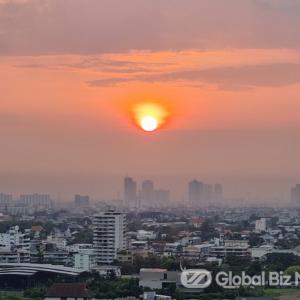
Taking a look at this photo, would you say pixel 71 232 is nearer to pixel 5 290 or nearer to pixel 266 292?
pixel 5 290

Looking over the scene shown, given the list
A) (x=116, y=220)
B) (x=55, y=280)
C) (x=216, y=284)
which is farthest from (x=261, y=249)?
(x=216, y=284)

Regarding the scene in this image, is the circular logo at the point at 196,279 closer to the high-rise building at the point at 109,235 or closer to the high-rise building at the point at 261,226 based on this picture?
the high-rise building at the point at 109,235

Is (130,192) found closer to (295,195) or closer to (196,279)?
(295,195)

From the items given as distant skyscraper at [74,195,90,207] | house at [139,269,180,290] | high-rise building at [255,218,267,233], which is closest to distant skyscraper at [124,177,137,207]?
distant skyscraper at [74,195,90,207]

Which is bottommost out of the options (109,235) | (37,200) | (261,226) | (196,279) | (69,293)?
(69,293)

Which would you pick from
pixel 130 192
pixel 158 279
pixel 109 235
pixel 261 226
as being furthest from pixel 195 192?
pixel 158 279

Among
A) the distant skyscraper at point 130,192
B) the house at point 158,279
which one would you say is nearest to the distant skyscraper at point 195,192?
the distant skyscraper at point 130,192
